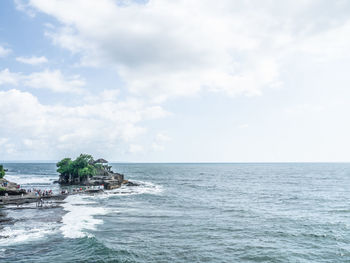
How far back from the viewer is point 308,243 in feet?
104

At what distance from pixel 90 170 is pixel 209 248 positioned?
234 ft

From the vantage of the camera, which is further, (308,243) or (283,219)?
(283,219)

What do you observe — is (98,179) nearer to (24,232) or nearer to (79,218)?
(79,218)

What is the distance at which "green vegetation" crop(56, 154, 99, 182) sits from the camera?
3575 inches

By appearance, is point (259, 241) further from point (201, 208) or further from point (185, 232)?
point (201, 208)

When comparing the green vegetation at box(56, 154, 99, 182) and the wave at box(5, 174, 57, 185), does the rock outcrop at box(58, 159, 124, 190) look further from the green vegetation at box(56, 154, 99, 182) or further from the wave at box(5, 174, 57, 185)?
the wave at box(5, 174, 57, 185)

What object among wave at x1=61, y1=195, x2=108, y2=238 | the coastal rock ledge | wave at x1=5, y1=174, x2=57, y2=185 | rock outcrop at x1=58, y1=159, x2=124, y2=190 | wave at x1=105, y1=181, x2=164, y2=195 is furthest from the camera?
wave at x1=5, y1=174, x2=57, y2=185

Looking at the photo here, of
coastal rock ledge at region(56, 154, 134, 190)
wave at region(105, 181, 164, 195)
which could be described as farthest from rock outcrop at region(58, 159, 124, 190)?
wave at region(105, 181, 164, 195)

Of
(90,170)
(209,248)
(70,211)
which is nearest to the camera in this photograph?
(209,248)

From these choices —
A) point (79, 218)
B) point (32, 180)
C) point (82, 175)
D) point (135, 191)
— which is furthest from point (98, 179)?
point (79, 218)

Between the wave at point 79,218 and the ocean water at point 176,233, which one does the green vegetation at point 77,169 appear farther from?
the ocean water at point 176,233

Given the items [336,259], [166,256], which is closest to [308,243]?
[336,259]

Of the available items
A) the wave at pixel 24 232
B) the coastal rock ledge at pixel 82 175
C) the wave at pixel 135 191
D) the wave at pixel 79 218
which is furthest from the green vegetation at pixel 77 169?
the wave at pixel 24 232

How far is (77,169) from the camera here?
92.9 m
